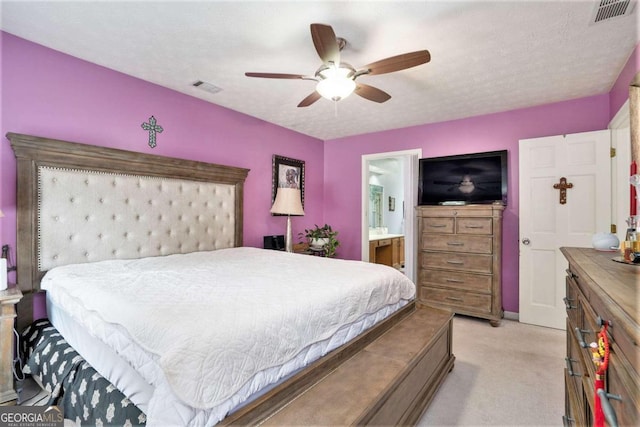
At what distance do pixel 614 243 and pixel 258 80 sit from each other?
2779mm

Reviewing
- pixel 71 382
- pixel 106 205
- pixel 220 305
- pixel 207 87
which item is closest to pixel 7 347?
pixel 71 382

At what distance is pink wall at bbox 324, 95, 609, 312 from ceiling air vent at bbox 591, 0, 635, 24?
1671 millimetres

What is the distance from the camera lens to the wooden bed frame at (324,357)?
129cm

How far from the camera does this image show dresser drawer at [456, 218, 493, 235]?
3.41 meters

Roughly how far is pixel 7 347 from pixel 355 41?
2900 mm

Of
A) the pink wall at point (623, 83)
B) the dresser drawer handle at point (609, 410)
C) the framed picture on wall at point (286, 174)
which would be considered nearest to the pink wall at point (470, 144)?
the pink wall at point (623, 83)

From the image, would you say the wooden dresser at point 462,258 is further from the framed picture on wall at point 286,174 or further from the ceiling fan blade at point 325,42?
the ceiling fan blade at point 325,42

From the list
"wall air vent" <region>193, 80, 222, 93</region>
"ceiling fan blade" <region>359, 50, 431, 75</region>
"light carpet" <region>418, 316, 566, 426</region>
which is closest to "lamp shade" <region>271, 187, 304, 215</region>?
"wall air vent" <region>193, 80, 222, 93</region>

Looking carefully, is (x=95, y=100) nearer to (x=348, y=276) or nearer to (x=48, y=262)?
(x=48, y=262)

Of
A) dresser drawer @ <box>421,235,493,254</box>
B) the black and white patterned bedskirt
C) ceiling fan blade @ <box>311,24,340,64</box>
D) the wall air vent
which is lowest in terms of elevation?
the black and white patterned bedskirt

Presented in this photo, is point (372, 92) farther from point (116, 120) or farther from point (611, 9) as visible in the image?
point (116, 120)

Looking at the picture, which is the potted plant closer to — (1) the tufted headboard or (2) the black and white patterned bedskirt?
(1) the tufted headboard

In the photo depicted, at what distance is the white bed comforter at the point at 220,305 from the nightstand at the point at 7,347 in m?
0.21

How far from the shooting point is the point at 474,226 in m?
3.50
